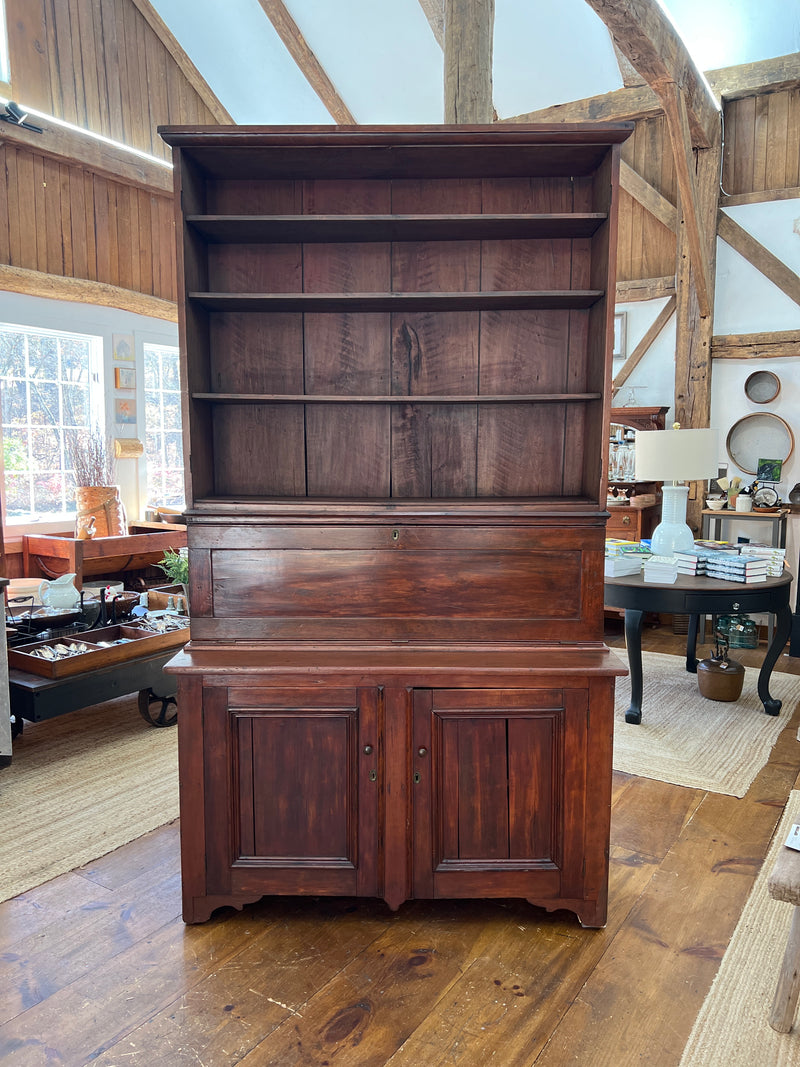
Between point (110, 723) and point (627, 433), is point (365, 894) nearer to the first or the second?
point (110, 723)

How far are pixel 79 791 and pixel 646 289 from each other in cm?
523

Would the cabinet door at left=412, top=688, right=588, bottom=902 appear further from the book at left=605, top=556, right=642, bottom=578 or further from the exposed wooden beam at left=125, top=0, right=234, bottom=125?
the exposed wooden beam at left=125, top=0, right=234, bottom=125

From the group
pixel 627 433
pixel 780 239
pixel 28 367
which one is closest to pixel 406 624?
pixel 627 433

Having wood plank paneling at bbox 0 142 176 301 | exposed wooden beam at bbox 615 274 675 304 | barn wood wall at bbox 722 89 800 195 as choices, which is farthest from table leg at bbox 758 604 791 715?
wood plank paneling at bbox 0 142 176 301

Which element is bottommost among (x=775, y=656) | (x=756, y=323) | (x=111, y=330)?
(x=775, y=656)

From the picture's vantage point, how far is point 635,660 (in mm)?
3635

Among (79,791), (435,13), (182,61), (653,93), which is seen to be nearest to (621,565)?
(79,791)

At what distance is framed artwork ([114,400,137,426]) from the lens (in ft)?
21.4

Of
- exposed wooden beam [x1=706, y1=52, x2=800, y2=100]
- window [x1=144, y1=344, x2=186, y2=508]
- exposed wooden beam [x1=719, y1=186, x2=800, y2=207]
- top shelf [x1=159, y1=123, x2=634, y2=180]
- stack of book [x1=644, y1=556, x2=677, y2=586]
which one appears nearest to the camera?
top shelf [x1=159, y1=123, x2=634, y2=180]

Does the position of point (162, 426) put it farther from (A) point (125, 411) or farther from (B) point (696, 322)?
(B) point (696, 322)

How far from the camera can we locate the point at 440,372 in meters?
2.33

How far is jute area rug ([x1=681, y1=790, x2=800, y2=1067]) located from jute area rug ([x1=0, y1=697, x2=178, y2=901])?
1837 mm

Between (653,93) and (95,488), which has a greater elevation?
(653,93)

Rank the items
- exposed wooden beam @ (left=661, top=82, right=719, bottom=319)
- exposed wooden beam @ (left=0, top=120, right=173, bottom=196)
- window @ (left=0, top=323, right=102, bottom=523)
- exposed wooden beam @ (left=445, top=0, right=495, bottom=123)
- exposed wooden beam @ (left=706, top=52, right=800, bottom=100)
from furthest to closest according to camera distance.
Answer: window @ (left=0, top=323, right=102, bottom=523) < exposed wooden beam @ (left=0, top=120, right=173, bottom=196) < exposed wooden beam @ (left=706, top=52, right=800, bottom=100) < exposed wooden beam @ (left=661, top=82, right=719, bottom=319) < exposed wooden beam @ (left=445, top=0, right=495, bottom=123)
